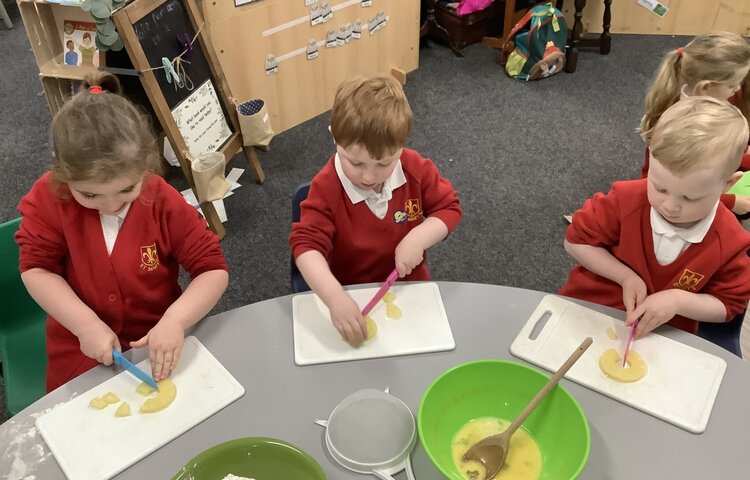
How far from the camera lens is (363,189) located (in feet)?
3.98

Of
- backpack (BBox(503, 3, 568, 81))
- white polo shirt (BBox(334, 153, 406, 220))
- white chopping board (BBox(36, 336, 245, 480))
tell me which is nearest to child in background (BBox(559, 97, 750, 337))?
white polo shirt (BBox(334, 153, 406, 220))

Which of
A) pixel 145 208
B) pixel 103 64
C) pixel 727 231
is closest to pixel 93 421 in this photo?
pixel 145 208

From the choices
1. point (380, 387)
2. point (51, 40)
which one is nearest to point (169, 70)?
point (51, 40)

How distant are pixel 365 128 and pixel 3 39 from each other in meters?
3.46

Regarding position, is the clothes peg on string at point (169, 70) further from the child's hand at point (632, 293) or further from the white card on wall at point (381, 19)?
the child's hand at point (632, 293)

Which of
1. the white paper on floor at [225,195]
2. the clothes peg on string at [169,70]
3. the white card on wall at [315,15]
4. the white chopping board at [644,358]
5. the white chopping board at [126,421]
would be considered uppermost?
the white chopping board at [126,421]

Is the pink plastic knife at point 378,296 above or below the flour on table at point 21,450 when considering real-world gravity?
above

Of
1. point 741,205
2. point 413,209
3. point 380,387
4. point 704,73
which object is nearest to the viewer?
point 380,387

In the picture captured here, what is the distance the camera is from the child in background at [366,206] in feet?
3.49

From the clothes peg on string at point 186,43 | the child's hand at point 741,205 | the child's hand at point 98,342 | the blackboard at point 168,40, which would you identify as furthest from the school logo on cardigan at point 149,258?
the child's hand at point 741,205

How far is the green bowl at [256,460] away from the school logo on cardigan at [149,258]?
1.56 feet

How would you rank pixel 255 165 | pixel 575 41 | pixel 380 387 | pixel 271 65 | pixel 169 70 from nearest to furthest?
pixel 380 387 < pixel 169 70 < pixel 255 165 < pixel 271 65 < pixel 575 41

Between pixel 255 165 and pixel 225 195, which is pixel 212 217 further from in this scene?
pixel 255 165

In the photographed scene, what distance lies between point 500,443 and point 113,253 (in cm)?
74
